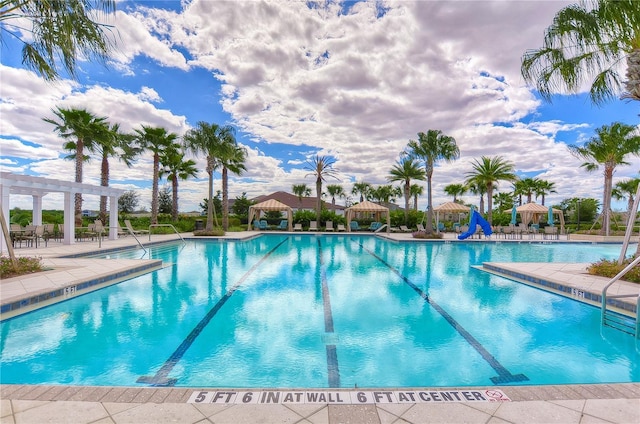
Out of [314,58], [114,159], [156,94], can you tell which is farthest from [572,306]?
[114,159]

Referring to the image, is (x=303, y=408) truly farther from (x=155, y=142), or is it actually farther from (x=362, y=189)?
(x=362, y=189)

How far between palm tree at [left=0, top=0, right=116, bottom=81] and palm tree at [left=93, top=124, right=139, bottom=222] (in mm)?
14707

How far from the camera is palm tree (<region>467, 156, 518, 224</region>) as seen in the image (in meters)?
26.2

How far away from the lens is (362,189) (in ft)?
176

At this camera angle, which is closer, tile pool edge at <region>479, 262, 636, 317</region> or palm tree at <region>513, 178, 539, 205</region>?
tile pool edge at <region>479, 262, 636, 317</region>

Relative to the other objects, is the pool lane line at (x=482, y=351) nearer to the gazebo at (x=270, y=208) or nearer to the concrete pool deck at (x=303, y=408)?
the concrete pool deck at (x=303, y=408)

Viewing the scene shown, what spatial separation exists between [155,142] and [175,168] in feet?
11.1

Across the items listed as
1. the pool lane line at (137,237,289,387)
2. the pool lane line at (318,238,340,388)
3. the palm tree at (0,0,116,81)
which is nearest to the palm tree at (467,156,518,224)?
the pool lane line at (318,238,340,388)

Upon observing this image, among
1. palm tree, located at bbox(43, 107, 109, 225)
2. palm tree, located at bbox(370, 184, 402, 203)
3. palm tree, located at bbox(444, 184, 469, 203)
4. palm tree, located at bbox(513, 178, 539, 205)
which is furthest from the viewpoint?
palm tree, located at bbox(370, 184, 402, 203)

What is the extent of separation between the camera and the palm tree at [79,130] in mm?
18391

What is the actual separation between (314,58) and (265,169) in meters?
18.4

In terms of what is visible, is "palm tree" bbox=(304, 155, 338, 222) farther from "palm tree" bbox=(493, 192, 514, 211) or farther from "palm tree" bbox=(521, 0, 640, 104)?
→ "palm tree" bbox=(493, 192, 514, 211)

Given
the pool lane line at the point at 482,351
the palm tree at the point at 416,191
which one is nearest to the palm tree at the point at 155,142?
the pool lane line at the point at 482,351

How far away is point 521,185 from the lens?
39.9 metres
